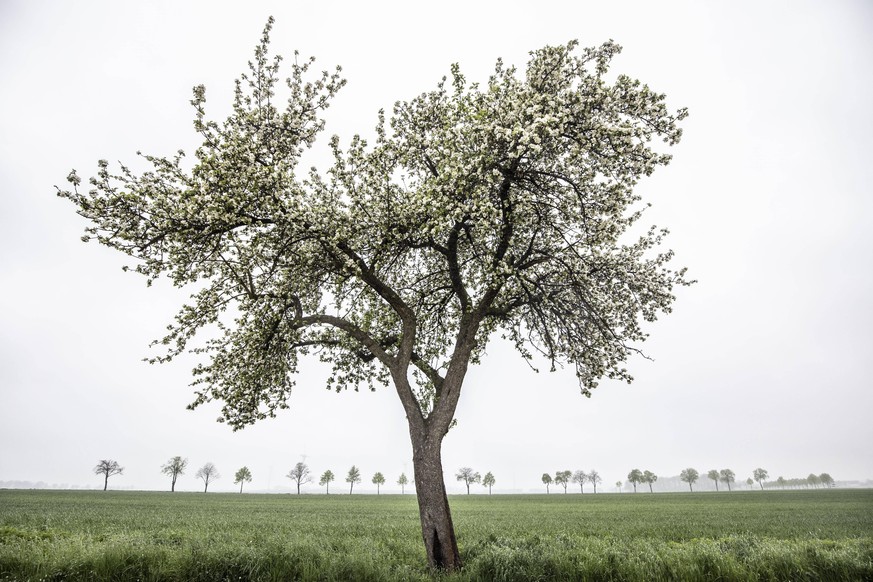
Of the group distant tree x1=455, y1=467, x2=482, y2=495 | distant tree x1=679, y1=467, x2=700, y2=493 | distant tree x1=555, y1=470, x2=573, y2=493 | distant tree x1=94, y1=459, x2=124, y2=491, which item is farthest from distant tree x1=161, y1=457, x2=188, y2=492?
distant tree x1=679, y1=467, x2=700, y2=493

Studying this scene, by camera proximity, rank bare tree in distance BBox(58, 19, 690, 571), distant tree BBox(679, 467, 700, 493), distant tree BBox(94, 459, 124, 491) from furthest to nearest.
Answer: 1. distant tree BBox(679, 467, 700, 493)
2. distant tree BBox(94, 459, 124, 491)
3. bare tree in distance BBox(58, 19, 690, 571)

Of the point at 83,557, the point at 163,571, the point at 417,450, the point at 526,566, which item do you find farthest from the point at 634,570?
the point at 83,557

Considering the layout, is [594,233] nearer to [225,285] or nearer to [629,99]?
[629,99]

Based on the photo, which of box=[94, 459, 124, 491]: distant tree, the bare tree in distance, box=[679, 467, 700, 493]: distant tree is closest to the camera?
the bare tree in distance

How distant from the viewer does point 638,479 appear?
16938cm

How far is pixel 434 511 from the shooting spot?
1038 cm

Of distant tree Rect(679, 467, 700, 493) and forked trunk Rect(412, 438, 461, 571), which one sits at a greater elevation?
forked trunk Rect(412, 438, 461, 571)

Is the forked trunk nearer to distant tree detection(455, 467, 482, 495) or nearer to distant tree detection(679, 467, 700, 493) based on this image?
distant tree detection(455, 467, 482, 495)

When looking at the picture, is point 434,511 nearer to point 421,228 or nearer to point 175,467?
point 421,228

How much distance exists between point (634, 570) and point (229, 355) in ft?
39.0

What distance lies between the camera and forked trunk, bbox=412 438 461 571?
10109mm

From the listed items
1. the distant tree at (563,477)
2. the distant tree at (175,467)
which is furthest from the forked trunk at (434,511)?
the distant tree at (563,477)

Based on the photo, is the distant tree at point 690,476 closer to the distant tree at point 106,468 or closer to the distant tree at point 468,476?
the distant tree at point 468,476

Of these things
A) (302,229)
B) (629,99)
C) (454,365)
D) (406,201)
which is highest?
(629,99)
